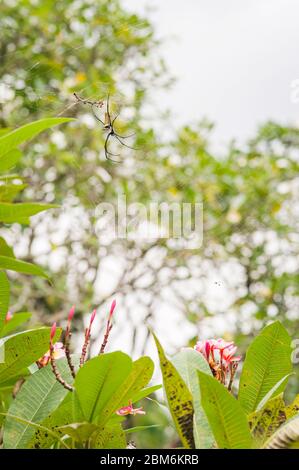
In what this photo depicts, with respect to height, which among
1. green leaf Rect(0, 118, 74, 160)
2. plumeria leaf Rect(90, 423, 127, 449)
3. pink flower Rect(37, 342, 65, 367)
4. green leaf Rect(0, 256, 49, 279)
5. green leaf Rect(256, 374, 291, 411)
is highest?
green leaf Rect(0, 118, 74, 160)

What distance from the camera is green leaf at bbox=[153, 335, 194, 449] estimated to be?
1.49ft

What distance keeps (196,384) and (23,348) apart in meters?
0.16

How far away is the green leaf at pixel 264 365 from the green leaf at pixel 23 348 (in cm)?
17

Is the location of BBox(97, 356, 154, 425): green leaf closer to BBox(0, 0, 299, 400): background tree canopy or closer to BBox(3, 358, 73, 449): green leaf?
BBox(3, 358, 73, 449): green leaf

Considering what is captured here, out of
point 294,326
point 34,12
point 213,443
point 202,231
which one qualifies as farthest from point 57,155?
point 213,443

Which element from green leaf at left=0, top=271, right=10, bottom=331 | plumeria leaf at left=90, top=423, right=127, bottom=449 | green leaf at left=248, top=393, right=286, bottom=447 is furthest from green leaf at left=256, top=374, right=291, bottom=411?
green leaf at left=0, top=271, right=10, bottom=331

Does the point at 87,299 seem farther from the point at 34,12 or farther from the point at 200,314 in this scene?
the point at 34,12

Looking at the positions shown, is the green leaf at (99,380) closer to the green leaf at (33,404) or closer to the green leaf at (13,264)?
the green leaf at (33,404)

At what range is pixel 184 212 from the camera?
2830mm

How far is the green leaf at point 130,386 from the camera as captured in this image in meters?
0.49

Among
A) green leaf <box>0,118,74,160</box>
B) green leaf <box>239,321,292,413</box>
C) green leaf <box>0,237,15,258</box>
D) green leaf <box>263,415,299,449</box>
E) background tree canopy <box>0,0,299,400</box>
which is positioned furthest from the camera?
background tree canopy <box>0,0,299,400</box>

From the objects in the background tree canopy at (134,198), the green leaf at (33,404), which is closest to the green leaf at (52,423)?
the green leaf at (33,404)

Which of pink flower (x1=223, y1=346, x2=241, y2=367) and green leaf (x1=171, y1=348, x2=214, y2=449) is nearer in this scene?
green leaf (x1=171, y1=348, x2=214, y2=449)

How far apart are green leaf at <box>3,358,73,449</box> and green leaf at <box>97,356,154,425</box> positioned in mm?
77
